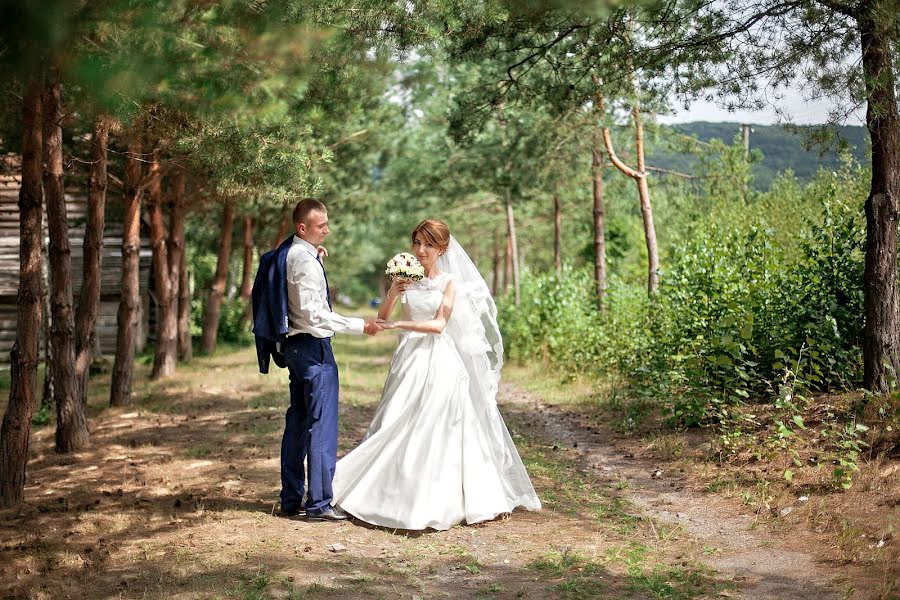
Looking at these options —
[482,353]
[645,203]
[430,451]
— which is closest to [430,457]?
[430,451]

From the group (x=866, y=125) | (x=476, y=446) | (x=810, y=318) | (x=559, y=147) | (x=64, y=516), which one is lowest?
(x=64, y=516)

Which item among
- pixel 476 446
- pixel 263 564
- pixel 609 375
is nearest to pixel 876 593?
pixel 476 446

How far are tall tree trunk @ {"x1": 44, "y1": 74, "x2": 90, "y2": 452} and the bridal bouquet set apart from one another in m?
3.47

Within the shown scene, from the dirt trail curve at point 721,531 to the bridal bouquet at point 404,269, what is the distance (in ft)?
8.76

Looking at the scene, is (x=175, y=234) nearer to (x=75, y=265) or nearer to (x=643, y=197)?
(x=75, y=265)

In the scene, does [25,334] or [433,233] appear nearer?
[433,233]

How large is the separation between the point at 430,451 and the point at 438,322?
1.05 metres

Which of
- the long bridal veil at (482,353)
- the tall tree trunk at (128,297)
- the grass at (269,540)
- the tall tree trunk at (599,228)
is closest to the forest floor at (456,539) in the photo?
the grass at (269,540)

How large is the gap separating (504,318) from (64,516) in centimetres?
1772

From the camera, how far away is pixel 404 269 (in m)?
6.92

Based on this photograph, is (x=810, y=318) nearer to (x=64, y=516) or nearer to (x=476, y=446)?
(x=476, y=446)

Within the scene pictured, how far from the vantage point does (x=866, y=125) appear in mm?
7723

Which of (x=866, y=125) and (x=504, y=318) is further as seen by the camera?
(x=504, y=318)

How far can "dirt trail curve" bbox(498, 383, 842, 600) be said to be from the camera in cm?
515
